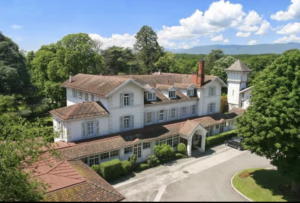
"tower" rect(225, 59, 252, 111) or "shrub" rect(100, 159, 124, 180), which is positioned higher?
"tower" rect(225, 59, 252, 111)

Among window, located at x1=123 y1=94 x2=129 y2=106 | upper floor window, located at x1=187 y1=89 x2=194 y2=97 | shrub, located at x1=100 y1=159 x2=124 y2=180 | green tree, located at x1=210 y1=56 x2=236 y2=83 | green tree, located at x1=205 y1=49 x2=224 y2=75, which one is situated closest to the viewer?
shrub, located at x1=100 y1=159 x2=124 y2=180

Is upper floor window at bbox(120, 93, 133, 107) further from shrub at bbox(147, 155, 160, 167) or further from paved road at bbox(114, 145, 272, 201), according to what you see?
paved road at bbox(114, 145, 272, 201)

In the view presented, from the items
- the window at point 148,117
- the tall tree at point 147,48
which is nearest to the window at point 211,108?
the window at point 148,117

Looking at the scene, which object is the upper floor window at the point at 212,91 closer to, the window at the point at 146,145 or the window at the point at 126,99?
→ the window at the point at 126,99

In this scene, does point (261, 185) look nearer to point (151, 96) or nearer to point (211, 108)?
point (151, 96)

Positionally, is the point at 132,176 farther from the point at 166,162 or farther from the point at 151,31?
the point at 151,31

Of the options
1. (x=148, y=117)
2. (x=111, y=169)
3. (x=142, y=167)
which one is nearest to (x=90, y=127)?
(x=111, y=169)

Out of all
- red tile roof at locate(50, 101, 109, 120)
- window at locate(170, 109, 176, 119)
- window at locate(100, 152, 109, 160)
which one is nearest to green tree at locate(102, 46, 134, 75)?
window at locate(170, 109, 176, 119)
